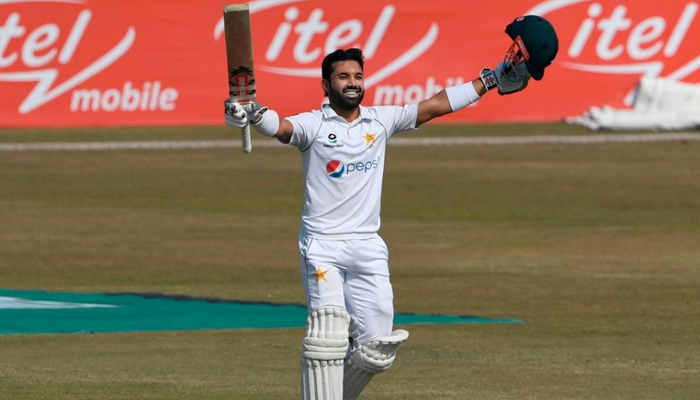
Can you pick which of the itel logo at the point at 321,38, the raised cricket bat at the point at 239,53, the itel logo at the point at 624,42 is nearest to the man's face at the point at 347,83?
the raised cricket bat at the point at 239,53

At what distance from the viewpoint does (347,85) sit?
8.05 metres

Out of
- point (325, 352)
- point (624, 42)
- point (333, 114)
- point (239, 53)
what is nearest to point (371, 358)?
point (325, 352)

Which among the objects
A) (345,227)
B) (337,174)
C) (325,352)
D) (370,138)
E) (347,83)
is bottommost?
(325,352)

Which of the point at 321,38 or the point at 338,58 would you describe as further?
the point at 321,38

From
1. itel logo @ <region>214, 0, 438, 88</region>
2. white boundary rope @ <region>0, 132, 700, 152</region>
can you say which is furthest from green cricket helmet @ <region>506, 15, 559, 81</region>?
white boundary rope @ <region>0, 132, 700, 152</region>

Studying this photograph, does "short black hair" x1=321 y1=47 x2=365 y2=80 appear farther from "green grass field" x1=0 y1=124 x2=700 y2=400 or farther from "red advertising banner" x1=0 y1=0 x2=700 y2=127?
"red advertising banner" x1=0 y1=0 x2=700 y2=127

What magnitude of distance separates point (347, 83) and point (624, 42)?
1460 cm

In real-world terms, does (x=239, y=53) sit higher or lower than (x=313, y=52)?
higher

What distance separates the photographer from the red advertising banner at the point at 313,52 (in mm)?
21828

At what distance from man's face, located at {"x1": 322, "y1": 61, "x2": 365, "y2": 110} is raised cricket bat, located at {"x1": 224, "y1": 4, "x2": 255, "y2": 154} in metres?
0.48

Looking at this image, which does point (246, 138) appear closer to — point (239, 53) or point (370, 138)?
point (239, 53)

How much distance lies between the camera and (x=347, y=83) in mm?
8055

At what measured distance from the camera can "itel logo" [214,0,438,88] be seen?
21984 millimetres

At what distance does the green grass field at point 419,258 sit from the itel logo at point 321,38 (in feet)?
4.46
